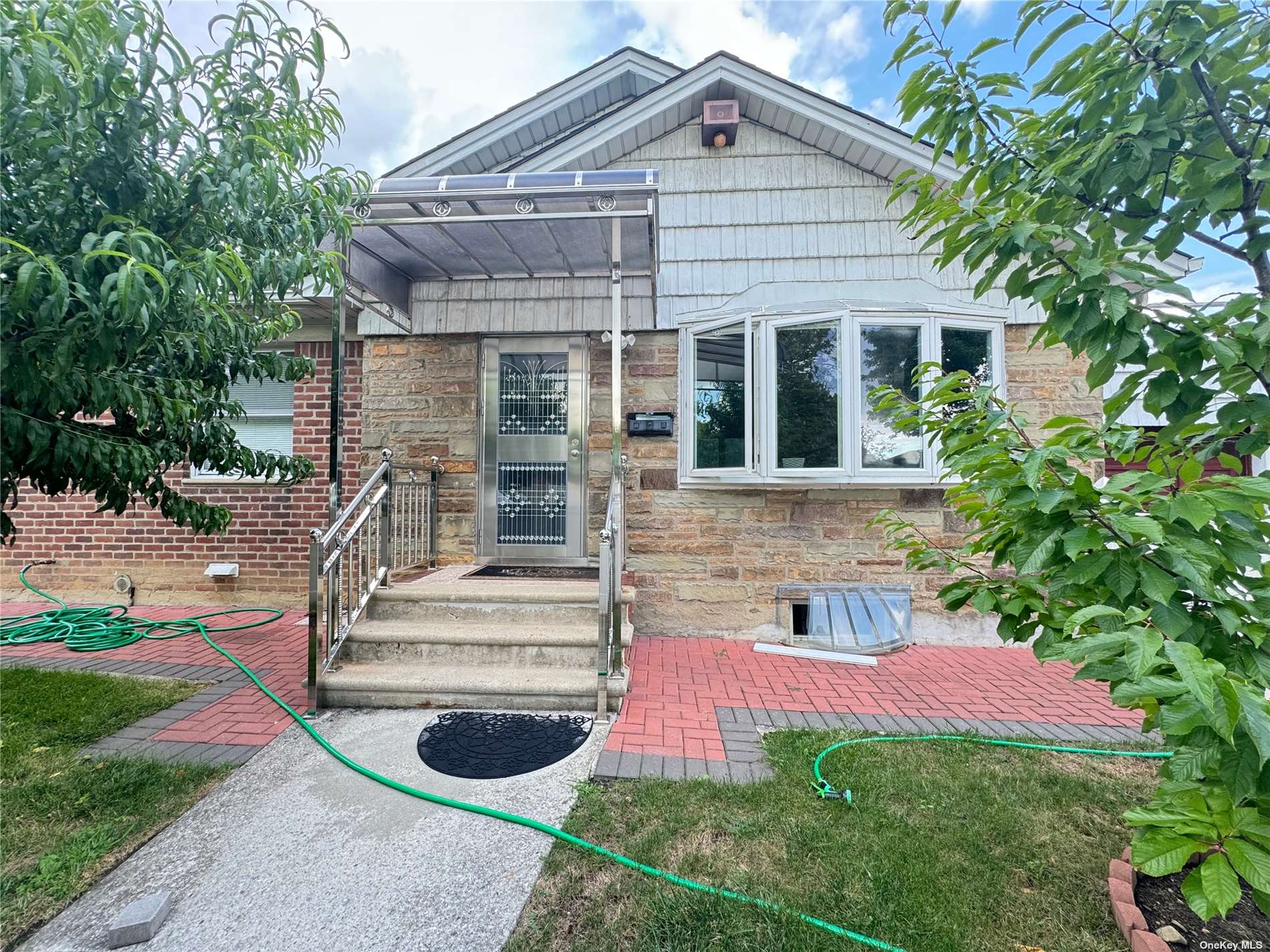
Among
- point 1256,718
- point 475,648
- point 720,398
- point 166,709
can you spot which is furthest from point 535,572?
point 1256,718

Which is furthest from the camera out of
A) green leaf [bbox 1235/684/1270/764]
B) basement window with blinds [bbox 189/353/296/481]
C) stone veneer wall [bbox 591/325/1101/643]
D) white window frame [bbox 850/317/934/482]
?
basement window with blinds [bbox 189/353/296/481]

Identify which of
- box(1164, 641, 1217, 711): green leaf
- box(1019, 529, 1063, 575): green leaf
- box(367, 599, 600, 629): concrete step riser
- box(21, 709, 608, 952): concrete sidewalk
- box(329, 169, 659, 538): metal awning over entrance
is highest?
box(329, 169, 659, 538): metal awning over entrance

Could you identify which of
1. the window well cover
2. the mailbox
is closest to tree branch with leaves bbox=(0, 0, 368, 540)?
the mailbox

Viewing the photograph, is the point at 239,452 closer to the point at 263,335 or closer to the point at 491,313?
the point at 263,335

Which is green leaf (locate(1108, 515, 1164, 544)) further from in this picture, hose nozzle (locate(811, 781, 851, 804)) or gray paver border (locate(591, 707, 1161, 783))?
gray paver border (locate(591, 707, 1161, 783))

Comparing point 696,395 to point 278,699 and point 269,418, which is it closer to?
point 278,699

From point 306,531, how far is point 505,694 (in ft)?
11.3

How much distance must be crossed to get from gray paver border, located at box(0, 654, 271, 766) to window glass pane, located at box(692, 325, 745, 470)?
368cm

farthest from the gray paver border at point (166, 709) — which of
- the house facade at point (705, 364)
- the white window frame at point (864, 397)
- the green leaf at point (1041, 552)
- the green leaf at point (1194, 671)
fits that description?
the white window frame at point (864, 397)

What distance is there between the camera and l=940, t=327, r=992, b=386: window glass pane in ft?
15.2

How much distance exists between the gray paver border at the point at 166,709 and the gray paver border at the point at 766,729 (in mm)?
1855

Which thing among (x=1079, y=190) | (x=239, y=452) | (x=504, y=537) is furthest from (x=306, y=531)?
(x=1079, y=190)

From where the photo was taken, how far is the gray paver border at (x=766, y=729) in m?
2.48

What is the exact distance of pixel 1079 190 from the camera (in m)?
1.46
